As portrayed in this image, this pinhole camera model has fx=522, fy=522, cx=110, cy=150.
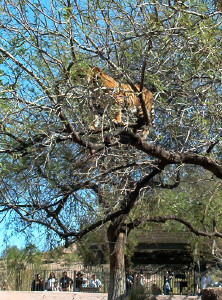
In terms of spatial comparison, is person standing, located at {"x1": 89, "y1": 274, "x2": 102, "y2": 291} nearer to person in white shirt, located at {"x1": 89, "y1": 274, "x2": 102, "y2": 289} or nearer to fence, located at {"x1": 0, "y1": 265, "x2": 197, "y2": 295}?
person in white shirt, located at {"x1": 89, "y1": 274, "x2": 102, "y2": 289}

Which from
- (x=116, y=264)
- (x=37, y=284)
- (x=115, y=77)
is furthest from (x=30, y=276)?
(x=115, y=77)

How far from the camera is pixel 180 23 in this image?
28.0 ft

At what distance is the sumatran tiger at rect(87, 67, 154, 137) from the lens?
27.4 ft

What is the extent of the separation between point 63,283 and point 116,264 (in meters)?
8.59

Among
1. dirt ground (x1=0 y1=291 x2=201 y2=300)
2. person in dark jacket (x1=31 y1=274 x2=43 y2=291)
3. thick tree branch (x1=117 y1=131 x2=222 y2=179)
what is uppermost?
thick tree branch (x1=117 y1=131 x2=222 y2=179)

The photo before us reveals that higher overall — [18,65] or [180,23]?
[180,23]

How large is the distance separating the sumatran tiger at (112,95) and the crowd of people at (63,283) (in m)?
13.9

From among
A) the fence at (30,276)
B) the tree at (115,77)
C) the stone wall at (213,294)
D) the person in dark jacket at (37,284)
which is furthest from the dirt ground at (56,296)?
the tree at (115,77)

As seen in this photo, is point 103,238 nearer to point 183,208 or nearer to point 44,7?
point 183,208

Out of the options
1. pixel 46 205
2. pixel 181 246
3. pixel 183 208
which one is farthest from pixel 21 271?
pixel 46 205

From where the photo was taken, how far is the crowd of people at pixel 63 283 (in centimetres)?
2247

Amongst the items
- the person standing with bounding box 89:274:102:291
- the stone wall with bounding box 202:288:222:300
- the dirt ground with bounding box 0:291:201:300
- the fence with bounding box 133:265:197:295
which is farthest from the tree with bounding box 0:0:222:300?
the fence with bounding box 133:265:197:295

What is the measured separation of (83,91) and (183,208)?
776 cm

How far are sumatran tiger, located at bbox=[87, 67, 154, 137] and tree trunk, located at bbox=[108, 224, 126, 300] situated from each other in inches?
211
